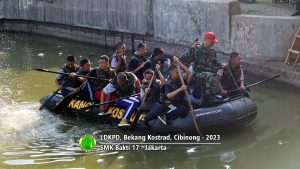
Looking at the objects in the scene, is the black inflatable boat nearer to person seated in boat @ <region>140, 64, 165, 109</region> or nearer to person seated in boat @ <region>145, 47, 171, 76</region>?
person seated in boat @ <region>140, 64, 165, 109</region>

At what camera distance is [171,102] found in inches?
392

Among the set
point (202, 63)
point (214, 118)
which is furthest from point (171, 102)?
point (202, 63)

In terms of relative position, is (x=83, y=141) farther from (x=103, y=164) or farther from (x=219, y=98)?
(x=219, y=98)

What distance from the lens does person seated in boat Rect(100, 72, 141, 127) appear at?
34.1ft

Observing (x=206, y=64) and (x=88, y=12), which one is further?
(x=88, y=12)

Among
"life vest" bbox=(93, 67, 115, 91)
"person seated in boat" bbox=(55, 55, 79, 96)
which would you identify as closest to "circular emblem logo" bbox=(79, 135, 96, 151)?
"life vest" bbox=(93, 67, 115, 91)

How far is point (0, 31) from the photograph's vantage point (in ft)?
79.3

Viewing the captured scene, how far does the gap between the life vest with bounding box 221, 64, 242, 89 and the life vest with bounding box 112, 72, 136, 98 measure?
2.08 m

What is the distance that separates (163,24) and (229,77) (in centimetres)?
688

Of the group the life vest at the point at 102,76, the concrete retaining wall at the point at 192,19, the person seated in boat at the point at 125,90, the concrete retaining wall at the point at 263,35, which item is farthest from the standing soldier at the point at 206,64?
the concrete retaining wall at the point at 192,19

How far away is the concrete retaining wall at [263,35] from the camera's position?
13.9 m

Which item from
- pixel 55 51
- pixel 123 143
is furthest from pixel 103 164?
pixel 55 51

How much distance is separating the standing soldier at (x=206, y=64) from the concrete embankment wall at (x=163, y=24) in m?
3.62

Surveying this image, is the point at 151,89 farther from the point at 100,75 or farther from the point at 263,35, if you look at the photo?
the point at 263,35
